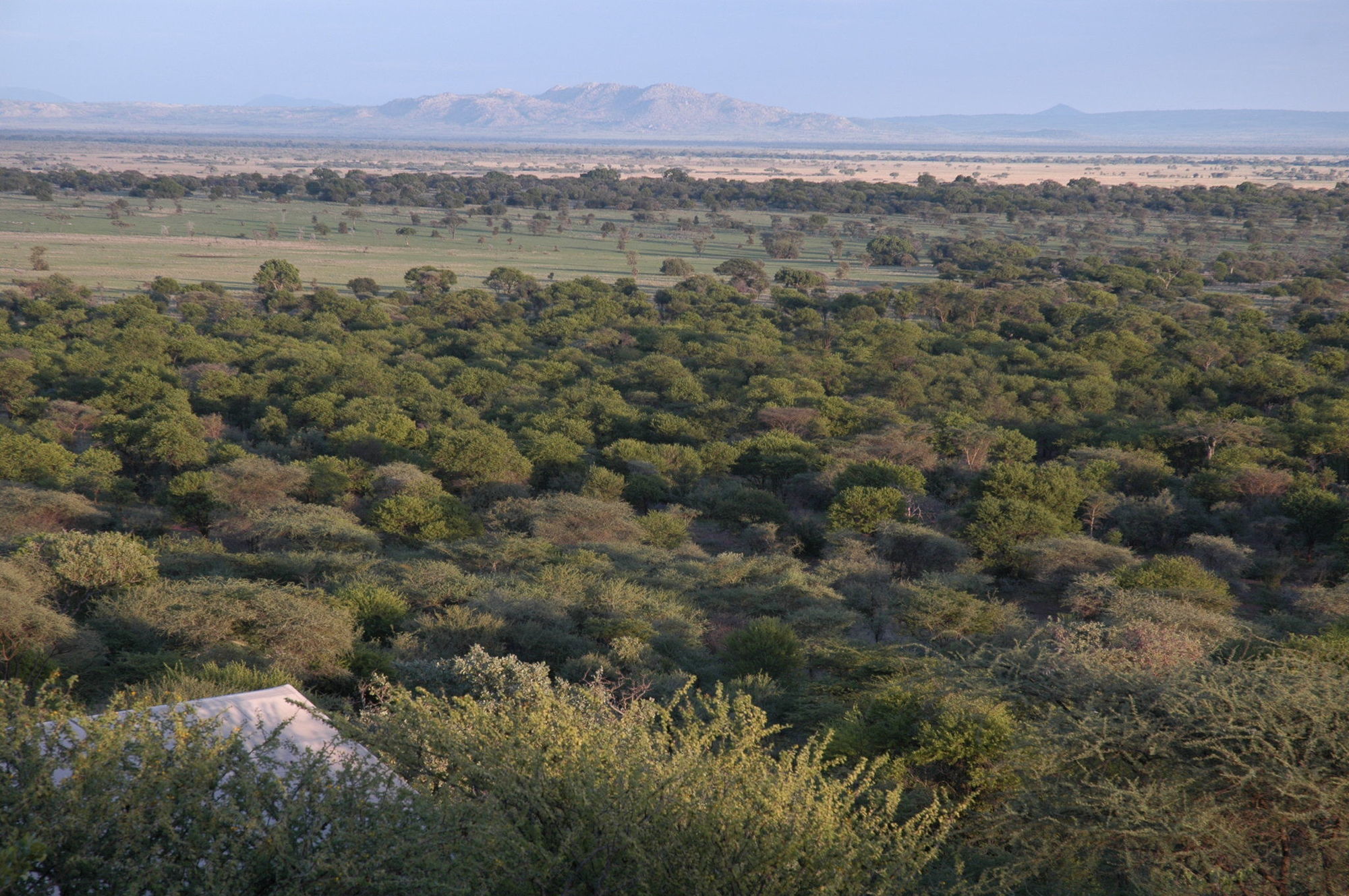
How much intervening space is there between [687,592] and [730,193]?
114m

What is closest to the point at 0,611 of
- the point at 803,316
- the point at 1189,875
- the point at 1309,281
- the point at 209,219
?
the point at 1189,875

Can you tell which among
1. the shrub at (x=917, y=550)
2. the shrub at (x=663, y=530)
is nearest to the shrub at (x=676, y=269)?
the shrub at (x=663, y=530)

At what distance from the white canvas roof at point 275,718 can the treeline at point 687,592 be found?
0.55 metres

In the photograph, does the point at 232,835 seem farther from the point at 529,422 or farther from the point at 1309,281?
the point at 1309,281

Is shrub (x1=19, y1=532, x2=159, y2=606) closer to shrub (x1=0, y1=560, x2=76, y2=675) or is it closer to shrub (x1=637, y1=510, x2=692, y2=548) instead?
shrub (x1=0, y1=560, x2=76, y2=675)

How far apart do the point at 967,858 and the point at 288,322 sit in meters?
42.0

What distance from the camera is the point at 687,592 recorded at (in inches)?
708

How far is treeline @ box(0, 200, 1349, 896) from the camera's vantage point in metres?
6.46

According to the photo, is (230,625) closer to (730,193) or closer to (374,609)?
(374,609)

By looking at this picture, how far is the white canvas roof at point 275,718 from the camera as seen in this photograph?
834 centimetres

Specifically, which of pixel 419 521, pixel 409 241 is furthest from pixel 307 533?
pixel 409 241

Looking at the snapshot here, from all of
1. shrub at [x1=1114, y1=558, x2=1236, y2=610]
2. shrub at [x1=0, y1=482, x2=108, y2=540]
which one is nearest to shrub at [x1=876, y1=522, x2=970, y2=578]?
shrub at [x1=1114, y1=558, x2=1236, y2=610]

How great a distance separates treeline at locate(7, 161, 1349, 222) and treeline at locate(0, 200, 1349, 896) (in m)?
68.5

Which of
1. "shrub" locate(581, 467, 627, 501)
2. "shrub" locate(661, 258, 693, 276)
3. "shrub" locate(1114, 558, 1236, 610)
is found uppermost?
"shrub" locate(661, 258, 693, 276)
